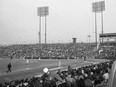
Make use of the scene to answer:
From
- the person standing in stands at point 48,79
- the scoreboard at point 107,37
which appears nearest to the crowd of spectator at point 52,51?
the scoreboard at point 107,37

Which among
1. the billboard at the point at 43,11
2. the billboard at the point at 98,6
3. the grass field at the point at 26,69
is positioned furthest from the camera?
the billboard at the point at 43,11

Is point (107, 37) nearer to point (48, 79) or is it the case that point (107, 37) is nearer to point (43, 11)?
point (43, 11)

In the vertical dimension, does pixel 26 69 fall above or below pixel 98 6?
below

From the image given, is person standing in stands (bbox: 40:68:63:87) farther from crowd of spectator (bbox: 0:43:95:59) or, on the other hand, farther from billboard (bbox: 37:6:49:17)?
billboard (bbox: 37:6:49:17)

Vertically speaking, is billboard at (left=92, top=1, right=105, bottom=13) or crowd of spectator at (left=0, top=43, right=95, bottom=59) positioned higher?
billboard at (left=92, top=1, right=105, bottom=13)

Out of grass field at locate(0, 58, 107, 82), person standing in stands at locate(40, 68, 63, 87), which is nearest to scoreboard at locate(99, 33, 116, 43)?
grass field at locate(0, 58, 107, 82)

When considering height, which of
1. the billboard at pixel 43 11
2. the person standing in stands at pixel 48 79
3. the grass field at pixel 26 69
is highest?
the billboard at pixel 43 11

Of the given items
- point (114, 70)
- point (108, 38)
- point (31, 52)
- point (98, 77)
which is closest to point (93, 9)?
point (108, 38)

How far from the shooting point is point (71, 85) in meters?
6.82

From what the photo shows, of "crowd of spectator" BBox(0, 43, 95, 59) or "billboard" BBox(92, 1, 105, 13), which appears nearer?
"crowd of spectator" BBox(0, 43, 95, 59)

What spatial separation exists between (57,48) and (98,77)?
Answer: 69120 mm

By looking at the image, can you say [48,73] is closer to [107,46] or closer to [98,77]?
[98,77]

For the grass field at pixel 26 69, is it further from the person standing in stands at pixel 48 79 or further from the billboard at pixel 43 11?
the billboard at pixel 43 11

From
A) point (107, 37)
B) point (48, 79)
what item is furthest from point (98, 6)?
point (48, 79)
